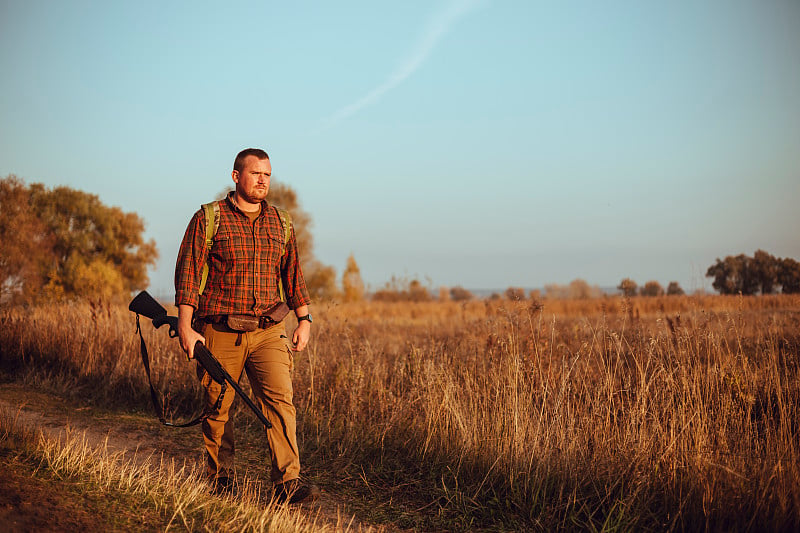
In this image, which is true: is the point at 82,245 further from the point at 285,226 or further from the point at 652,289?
the point at 285,226

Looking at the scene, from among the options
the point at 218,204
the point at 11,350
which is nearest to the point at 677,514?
the point at 218,204

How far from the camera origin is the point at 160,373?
773 cm

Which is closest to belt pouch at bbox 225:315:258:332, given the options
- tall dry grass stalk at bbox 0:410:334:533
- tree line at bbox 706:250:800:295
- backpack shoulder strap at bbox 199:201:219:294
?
backpack shoulder strap at bbox 199:201:219:294

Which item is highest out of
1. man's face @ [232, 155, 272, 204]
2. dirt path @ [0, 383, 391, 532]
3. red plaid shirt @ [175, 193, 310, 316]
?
man's face @ [232, 155, 272, 204]

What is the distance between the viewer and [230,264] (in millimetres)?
4258

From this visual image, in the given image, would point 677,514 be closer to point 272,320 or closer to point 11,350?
point 272,320

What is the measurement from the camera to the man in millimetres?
4191

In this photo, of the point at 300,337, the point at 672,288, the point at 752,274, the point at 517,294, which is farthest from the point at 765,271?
the point at 300,337

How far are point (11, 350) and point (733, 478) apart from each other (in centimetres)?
974

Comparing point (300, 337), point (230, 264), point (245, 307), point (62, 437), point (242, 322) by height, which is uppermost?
point (230, 264)

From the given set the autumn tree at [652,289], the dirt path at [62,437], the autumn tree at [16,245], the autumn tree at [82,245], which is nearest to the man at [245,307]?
the dirt path at [62,437]

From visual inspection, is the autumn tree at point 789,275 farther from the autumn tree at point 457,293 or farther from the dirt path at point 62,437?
the autumn tree at point 457,293

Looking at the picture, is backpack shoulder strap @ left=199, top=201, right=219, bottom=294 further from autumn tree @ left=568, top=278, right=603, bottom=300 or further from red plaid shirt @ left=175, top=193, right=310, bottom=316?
autumn tree @ left=568, top=278, right=603, bottom=300

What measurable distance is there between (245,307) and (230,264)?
319 millimetres
